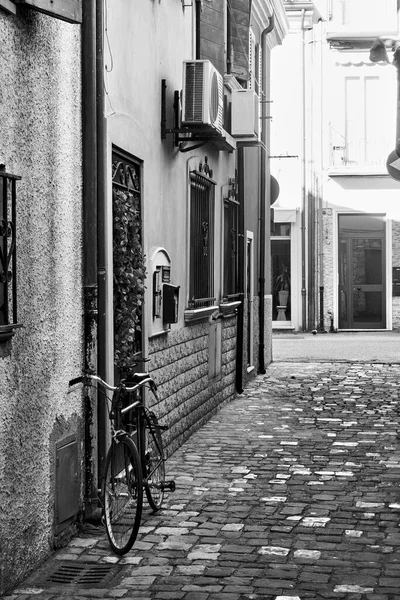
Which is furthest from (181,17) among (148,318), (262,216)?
(262,216)

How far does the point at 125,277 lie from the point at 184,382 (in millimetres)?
3081

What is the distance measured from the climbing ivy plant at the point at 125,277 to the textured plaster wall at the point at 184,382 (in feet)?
3.41

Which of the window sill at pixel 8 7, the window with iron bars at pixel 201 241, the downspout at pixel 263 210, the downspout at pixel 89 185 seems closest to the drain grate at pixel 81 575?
the downspout at pixel 89 185

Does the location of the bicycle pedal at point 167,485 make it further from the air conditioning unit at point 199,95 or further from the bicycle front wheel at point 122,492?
the air conditioning unit at point 199,95

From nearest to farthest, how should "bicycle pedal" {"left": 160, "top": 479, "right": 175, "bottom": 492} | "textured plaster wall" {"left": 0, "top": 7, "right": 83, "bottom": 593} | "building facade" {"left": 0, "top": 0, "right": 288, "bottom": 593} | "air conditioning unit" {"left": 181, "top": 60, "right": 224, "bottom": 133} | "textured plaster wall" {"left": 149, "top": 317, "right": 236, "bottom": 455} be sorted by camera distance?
1. "textured plaster wall" {"left": 0, "top": 7, "right": 83, "bottom": 593}
2. "building facade" {"left": 0, "top": 0, "right": 288, "bottom": 593}
3. "bicycle pedal" {"left": 160, "top": 479, "right": 175, "bottom": 492}
4. "textured plaster wall" {"left": 149, "top": 317, "right": 236, "bottom": 455}
5. "air conditioning unit" {"left": 181, "top": 60, "right": 224, "bottom": 133}

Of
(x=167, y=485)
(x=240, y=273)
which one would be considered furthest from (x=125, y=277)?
(x=240, y=273)

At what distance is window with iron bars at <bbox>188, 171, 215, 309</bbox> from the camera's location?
11586mm

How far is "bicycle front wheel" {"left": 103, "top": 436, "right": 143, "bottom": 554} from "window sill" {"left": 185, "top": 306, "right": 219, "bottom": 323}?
434cm

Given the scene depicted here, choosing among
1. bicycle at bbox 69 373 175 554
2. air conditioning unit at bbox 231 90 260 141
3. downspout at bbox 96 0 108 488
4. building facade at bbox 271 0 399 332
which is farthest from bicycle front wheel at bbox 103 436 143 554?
building facade at bbox 271 0 399 332

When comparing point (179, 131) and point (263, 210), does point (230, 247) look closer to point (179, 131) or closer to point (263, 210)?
point (263, 210)

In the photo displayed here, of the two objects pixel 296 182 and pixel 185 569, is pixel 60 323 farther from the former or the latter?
pixel 296 182

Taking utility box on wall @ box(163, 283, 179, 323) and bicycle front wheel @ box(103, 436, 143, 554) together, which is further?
utility box on wall @ box(163, 283, 179, 323)

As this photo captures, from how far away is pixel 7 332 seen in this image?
17.9 feet

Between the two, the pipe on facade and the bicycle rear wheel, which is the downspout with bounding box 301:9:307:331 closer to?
the pipe on facade
